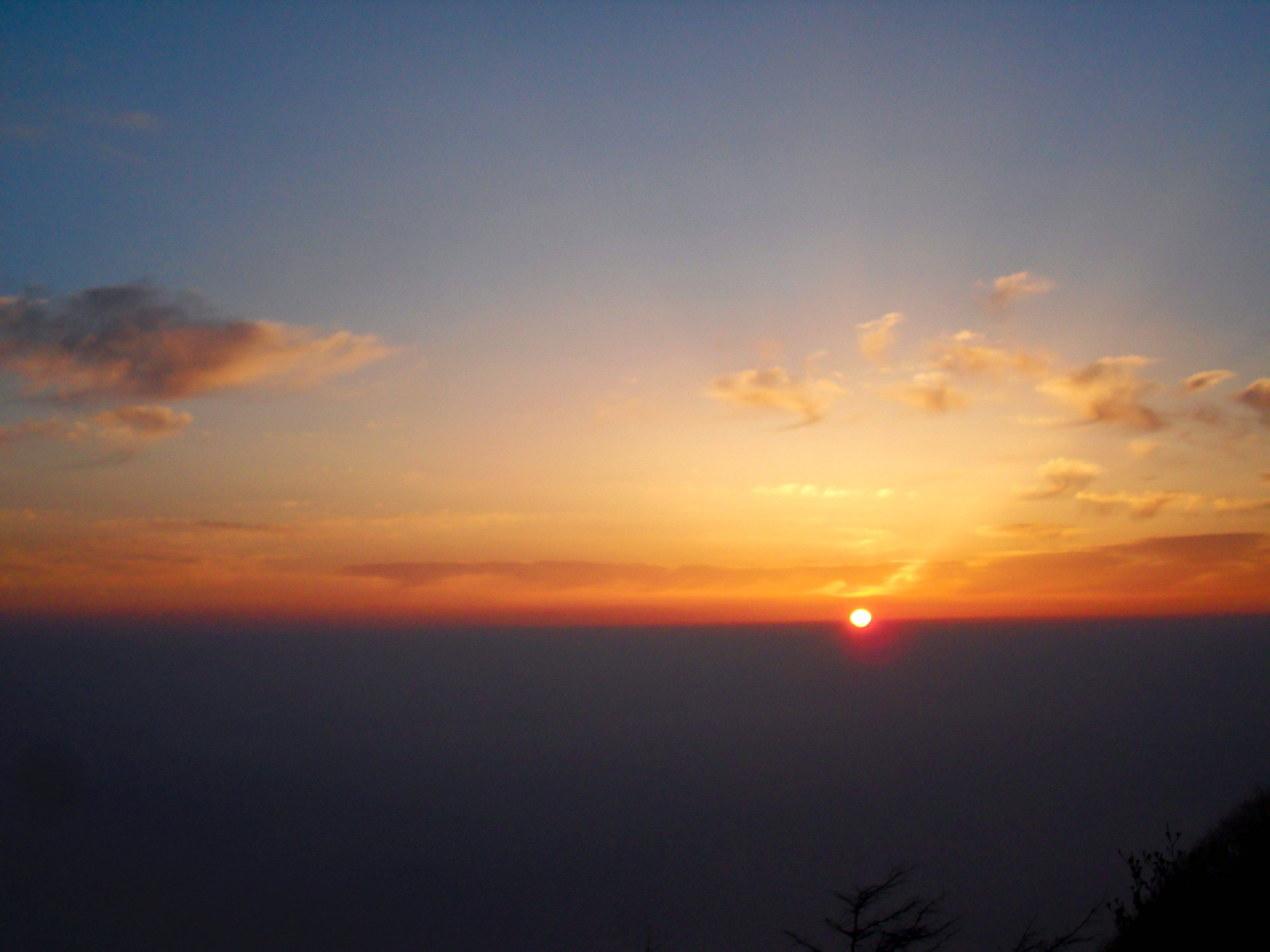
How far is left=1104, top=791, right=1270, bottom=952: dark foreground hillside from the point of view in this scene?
797 cm

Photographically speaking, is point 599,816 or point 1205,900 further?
point 599,816

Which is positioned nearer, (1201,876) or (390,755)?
(1201,876)

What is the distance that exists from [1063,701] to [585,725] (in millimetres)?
102133

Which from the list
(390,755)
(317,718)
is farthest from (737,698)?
(317,718)

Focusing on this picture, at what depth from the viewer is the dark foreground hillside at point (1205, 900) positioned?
7.97 meters

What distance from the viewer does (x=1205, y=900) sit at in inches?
335

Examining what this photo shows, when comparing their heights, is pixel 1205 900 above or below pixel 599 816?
above

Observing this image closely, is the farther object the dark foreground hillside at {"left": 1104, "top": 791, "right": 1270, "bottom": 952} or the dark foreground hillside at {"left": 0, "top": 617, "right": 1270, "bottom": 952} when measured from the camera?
the dark foreground hillside at {"left": 0, "top": 617, "right": 1270, "bottom": 952}

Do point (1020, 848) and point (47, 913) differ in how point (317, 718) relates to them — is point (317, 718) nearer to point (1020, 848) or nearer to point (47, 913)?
point (47, 913)

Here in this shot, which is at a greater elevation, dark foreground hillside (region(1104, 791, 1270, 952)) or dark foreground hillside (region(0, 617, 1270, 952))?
dark foreground hillside (region(1104, 791, 1270, 952))

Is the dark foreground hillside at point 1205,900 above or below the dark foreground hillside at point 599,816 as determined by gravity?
above

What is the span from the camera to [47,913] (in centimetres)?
8675

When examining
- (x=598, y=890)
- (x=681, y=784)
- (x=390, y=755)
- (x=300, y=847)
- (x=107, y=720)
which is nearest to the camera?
(x=598, y=890)

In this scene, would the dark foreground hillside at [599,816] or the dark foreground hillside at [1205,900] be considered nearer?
the dark foreground hillside at [1205,900]
